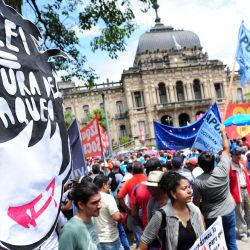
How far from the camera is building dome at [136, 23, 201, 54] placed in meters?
51.9

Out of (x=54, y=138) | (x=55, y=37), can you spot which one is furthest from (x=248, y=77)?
(x=54, y=138)

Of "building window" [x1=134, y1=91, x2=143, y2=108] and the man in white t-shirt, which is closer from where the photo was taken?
the man in white t-shirt

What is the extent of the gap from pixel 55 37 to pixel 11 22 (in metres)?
6.70

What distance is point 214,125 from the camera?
247 inches

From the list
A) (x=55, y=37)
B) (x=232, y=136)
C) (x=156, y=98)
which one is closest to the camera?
(x=55, y=37)

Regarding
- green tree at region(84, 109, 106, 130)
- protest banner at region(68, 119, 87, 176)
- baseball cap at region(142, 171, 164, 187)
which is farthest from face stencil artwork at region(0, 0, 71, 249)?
green tree at region(84, 109, 106, 130)

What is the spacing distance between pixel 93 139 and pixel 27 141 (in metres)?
4.92

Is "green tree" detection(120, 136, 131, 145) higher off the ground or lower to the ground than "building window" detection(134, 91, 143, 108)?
lower

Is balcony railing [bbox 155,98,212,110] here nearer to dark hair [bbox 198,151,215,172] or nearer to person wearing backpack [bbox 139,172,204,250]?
dark hair [bbox 198,151,215,172]

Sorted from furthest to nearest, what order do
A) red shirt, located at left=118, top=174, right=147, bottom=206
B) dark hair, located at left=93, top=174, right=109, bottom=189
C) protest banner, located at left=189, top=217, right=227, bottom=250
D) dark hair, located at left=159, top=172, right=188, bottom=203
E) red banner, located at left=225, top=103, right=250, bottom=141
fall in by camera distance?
red banner, located at left=225, top=103, right=250, bottom=141 → red shirt, located at left=118, top=174, right=147, bottom=206 → dark hair, located at left=93, top=174, right=109, bottom=189 → dark hair, located at left=159, top=172, right=188, bottom=203 → protest banner, located at left=189, top=217, right=227, bottom=250

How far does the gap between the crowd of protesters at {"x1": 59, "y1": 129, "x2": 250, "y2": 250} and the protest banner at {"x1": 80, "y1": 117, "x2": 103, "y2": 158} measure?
603 millimetres

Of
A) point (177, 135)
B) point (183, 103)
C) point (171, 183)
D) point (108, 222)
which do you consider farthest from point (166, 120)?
point (171, 183)

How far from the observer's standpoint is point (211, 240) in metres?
2.76

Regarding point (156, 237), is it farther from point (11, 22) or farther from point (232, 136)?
point (232, 136)
